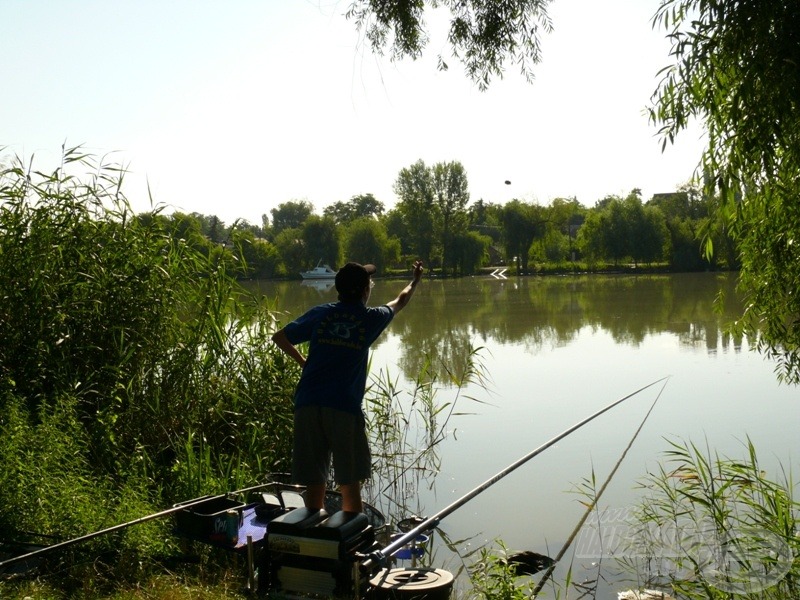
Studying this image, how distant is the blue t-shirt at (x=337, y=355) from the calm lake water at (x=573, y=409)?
7.18 ft

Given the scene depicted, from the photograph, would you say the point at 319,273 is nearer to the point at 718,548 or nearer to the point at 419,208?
the point at 419,208

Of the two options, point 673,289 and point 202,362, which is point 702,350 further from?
point 673,289

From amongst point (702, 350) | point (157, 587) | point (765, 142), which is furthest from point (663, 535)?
point (702, 350)

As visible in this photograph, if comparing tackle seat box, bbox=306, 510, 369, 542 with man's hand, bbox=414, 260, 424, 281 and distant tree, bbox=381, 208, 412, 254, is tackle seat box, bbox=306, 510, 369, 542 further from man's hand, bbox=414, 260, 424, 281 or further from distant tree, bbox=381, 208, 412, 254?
distant tree, bbox=381, 208, 412, 254

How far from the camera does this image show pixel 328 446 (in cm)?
407

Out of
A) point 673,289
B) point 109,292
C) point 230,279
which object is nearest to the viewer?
point 109,292

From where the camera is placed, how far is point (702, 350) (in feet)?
51.3

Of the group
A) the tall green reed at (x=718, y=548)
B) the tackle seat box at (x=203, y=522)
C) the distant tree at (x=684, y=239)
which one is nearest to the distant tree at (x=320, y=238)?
the distant tree at (x=684, y=239)

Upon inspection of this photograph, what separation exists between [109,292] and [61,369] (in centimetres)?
72

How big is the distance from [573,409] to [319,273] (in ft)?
166

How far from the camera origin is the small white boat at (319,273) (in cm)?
5988

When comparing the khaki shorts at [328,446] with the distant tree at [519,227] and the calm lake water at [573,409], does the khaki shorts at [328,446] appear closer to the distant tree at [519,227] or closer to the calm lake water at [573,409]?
the calm lake water at [573,409]

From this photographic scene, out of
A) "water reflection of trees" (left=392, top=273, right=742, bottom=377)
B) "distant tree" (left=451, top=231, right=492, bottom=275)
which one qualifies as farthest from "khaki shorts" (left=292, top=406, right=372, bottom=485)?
"distant tree" (left=451, top=231, right=492, bottom=275)

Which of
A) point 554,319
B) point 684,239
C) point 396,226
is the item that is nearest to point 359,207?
point 396,226
